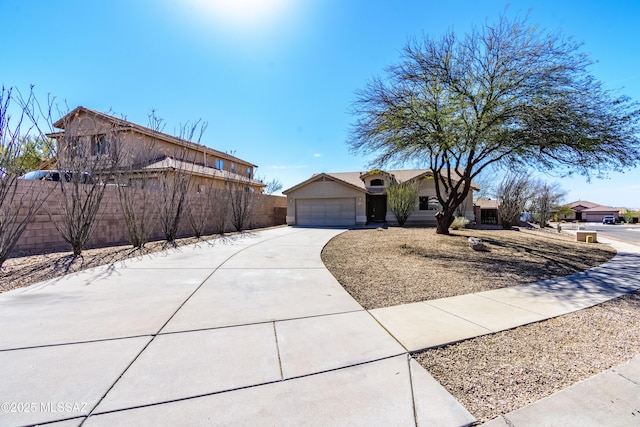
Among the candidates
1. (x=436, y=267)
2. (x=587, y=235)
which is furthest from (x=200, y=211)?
(x=587, y=235)

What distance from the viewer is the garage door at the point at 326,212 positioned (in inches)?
830

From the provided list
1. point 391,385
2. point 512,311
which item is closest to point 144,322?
point 391,385

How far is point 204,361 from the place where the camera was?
2705mm

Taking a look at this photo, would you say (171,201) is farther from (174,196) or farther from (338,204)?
(338,204)

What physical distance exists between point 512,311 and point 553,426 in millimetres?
2475

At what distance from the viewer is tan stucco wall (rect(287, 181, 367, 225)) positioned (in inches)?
821

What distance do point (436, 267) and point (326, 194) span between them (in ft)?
48.7

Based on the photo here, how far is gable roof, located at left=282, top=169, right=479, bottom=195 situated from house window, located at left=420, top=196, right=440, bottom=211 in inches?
79.7

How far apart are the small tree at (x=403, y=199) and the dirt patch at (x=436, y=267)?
903cm

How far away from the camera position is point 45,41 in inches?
322

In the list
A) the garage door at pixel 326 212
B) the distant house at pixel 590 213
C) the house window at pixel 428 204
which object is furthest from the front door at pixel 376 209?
the distant house at pixel 590 213

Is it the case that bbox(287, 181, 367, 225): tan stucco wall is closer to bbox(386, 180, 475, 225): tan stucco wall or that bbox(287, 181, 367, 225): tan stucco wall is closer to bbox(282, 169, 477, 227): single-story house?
bbox(282, 169, 477, 227): single-story house

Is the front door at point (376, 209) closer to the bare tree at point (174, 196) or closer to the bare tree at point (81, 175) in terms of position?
the bare tree at point (174, 196)

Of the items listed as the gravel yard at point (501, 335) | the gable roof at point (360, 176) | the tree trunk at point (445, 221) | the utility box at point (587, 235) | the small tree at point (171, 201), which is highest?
the gable roof at point (360, 176)
